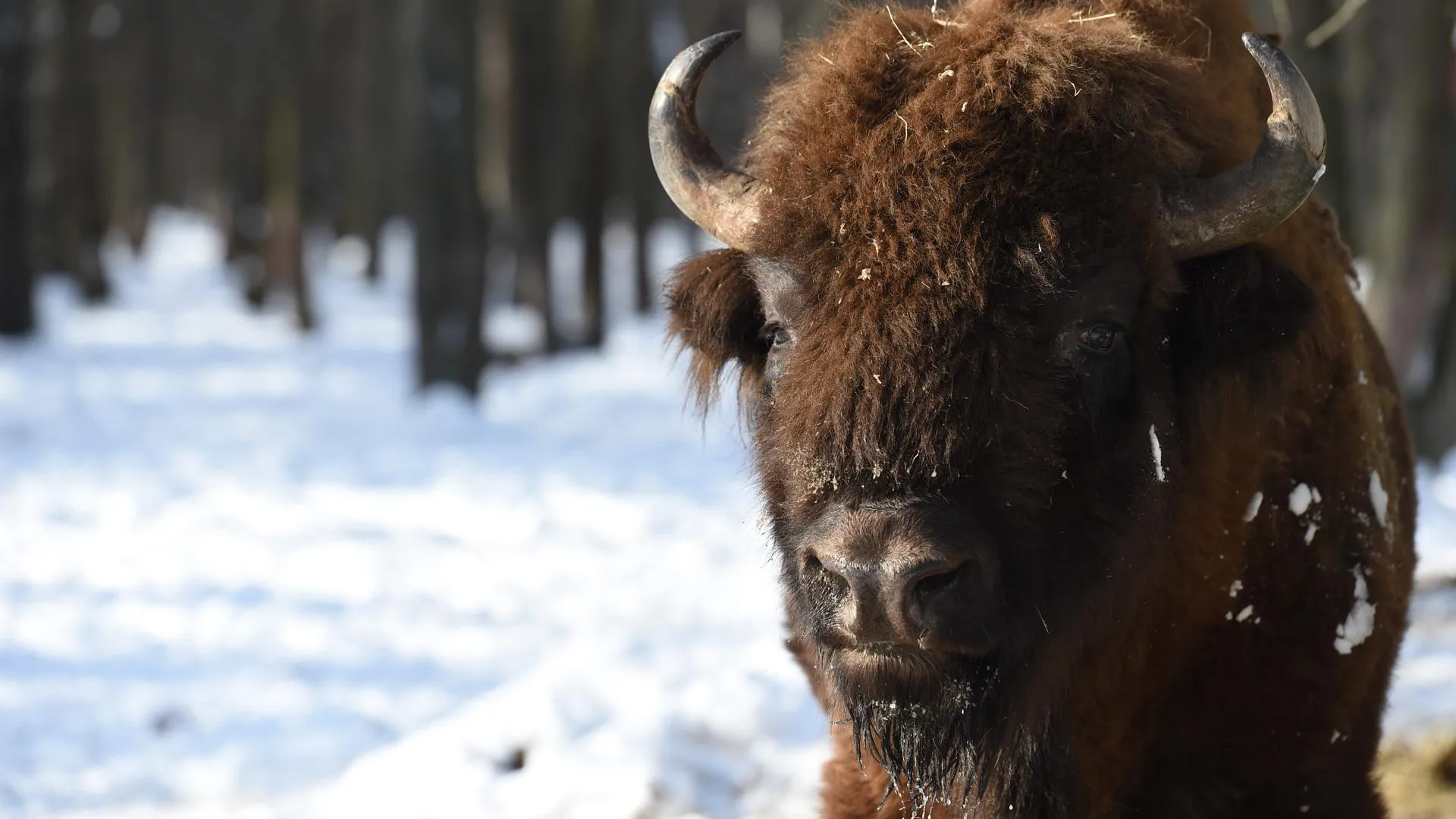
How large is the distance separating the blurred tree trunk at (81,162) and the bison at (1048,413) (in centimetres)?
1879

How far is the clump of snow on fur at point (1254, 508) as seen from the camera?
3.15m

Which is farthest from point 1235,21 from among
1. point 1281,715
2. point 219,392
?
point 219,392

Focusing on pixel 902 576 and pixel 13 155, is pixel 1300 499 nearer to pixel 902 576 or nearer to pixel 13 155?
pixel 902 576

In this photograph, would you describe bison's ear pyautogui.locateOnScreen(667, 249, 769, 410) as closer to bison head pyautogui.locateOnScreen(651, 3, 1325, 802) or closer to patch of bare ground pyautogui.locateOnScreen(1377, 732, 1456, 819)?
bison head pyautogui.locateOnScreen(651, 3, 1325, 802)

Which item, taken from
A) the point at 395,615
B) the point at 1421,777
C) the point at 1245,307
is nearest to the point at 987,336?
the point at 1245,307

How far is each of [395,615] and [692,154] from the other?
3963mm

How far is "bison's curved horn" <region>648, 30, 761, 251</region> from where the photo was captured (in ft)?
10.2

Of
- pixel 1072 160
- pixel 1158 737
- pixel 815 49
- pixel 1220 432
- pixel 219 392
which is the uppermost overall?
pixel 815 49

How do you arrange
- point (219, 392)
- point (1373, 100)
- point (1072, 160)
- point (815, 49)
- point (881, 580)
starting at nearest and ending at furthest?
point (881, 580), point (1072, 160), point (815, 49), point (219, 392), point (1373, 100)

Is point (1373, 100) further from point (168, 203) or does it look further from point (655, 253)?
point (168, 203)

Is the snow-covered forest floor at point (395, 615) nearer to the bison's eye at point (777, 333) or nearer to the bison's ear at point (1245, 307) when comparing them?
the bison's eye at point (777, 333)

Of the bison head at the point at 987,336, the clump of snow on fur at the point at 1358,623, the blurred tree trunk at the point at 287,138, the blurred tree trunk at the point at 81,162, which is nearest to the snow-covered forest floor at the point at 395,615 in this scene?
the bison head at the point at 987,336

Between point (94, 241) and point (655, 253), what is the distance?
1536cm

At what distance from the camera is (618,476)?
396 inches
